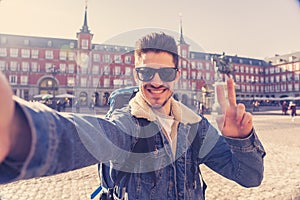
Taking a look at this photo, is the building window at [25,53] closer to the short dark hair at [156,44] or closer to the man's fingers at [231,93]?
the short dark hair at [156,44]

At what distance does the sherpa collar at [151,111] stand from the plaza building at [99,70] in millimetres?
249

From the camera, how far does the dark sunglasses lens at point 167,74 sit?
4.10ft

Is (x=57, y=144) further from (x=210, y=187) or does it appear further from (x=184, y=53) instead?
(x=210, y=187)

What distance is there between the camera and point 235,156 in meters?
1.20

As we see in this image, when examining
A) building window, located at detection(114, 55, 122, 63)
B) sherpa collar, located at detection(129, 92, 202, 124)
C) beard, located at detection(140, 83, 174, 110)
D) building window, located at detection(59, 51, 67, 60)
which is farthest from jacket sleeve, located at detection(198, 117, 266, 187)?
building window, located at detection(59, 51, 67, 60)

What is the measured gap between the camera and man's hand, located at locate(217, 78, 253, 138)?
111 centimetres

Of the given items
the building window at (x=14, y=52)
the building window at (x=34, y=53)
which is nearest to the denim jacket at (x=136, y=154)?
the building window at (x=34, y=53)

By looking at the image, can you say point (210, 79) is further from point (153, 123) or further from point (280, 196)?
point (280, 196)

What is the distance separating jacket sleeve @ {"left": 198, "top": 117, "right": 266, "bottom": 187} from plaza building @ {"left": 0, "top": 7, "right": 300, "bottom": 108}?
0.39 m

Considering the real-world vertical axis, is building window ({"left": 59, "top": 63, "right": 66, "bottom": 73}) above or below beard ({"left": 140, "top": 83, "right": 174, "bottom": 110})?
above

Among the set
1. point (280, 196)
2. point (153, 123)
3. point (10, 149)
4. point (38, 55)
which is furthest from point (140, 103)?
point (38, 55)

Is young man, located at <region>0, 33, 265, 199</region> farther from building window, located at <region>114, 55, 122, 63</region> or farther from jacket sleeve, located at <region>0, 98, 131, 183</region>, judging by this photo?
building window, located at <region>114, 55, 122, 63</region>

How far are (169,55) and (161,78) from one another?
0.18m

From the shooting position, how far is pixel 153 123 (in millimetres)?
1154
